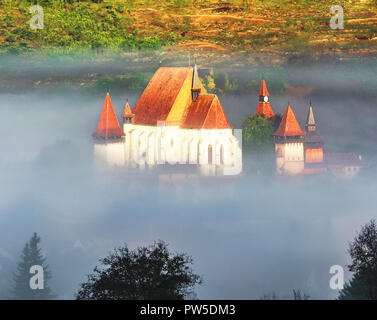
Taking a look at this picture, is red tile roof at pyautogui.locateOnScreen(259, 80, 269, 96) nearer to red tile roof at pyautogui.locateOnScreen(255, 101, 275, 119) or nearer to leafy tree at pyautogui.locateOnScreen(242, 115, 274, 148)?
red tile roof at pyautogui.locateOnScreen(255, 101, 275, 119)

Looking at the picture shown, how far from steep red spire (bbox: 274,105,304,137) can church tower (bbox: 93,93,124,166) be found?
52.1 ft

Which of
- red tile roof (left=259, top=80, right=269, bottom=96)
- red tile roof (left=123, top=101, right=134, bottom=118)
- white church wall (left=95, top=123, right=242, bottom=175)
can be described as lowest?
white church wall (left=95, top=123, right=242, bottom=175)

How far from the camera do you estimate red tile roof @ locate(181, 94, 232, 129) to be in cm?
8481

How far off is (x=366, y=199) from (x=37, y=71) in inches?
1430

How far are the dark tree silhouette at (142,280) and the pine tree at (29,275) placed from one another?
20856 mm

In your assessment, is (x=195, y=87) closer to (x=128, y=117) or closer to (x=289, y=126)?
(x=128, y=117)

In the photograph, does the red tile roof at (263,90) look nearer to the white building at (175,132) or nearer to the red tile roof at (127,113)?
the white building at (175,132)

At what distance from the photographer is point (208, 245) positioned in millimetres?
82750

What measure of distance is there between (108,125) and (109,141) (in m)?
1.68

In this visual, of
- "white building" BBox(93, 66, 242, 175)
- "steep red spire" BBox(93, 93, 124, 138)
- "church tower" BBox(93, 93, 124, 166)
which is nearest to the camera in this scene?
"white building" BBox(93, 66, 242, 175)

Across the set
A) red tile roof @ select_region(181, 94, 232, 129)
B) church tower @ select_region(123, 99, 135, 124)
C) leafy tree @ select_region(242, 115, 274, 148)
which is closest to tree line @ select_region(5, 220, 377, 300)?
red tile roof @ select_region(181, 94, 232, 129)
